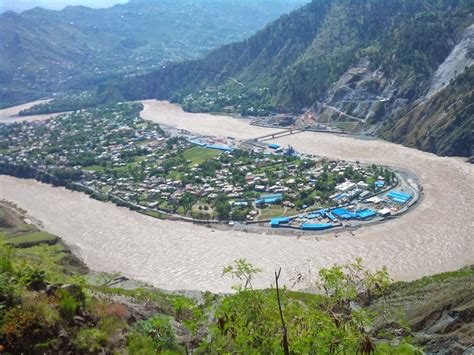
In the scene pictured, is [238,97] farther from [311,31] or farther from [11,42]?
[11,42]

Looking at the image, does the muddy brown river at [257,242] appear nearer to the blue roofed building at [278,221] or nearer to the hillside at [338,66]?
the blue roofed building at [278,221]

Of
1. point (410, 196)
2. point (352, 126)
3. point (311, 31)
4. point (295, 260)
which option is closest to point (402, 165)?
point (410, 196)

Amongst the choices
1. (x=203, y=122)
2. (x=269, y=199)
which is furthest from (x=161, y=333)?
(x=203, y=122)

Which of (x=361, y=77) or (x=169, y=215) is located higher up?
(x=361, y=77)

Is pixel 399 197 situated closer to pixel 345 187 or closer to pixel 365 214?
pixel 365 214

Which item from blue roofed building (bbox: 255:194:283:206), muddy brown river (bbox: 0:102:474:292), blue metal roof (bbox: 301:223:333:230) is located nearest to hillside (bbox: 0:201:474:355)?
muddy brown river (bbox: 0:102:474:292)

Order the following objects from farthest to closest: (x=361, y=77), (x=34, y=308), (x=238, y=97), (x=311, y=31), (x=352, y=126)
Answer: (x=311, y=31)
(x=238, y=97)
(x=361, y=77)
(x=352, y=126)
(x=34, y=308)

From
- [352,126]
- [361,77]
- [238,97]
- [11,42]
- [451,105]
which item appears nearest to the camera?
[451,105]

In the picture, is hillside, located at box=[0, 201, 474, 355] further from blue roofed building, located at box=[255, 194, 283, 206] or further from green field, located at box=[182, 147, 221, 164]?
green field, located at box=[182, 147, 221, 164]

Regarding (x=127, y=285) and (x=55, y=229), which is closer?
(x=127, y=285)

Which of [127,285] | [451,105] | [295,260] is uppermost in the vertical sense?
[451,105]
